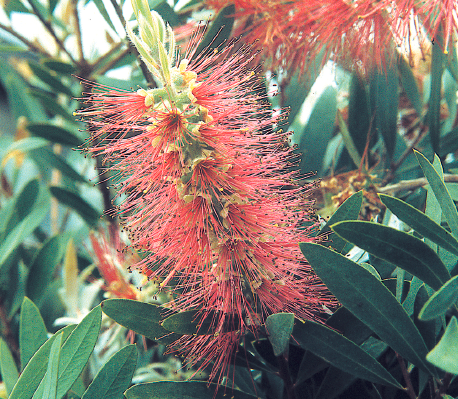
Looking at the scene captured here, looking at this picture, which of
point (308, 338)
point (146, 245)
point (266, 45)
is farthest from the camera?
point (266, 45)

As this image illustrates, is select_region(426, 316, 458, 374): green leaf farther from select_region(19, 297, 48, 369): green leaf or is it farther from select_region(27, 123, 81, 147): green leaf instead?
select_region(27, 123, 81, 147): green leaf

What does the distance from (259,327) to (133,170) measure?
0.37 meters

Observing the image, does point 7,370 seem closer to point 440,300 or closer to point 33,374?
point 33,374

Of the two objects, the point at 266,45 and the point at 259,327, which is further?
the point at 266,45

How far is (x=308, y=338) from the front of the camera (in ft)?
1.87

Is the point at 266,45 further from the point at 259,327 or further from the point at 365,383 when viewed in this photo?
the point at 365,383

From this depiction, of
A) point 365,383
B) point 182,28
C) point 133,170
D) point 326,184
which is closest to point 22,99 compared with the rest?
point 182,28

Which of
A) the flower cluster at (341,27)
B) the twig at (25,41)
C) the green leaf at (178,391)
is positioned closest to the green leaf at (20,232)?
the twig at (25,41)

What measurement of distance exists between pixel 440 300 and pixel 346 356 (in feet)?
0.57

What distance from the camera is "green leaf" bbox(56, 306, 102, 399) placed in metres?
0.57

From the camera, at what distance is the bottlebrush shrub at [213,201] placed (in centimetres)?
61

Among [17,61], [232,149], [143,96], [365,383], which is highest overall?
[17,61]

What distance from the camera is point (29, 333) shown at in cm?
69

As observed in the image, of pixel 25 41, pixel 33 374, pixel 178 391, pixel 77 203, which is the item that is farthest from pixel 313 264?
pixel 25 41
